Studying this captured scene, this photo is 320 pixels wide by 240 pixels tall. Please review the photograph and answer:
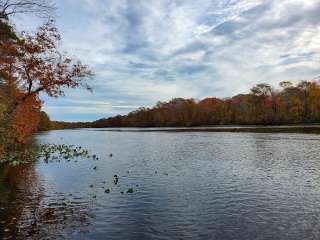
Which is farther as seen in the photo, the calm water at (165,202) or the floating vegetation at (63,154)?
the floating vegetation at (63,154)

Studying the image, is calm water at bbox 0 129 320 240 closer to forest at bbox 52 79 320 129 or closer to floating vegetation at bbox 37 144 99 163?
floating vegetation at bbox 37 144 99 163

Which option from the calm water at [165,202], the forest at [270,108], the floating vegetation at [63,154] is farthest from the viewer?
the forest at [270,108]

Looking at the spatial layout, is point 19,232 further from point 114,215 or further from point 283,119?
A: point 283,119

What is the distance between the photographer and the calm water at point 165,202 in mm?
12203

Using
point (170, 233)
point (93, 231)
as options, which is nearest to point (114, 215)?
point (93, 231)

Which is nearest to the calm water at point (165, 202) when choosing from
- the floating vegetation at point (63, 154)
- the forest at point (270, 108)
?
the floating vegetation at point (63, 154)

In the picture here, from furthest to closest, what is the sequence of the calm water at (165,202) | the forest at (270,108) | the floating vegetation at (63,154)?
1. the forest at (270,108)
2. the floating vegetation at (63,154)
3. the calm water at (165,202)

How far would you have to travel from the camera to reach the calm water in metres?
12.2

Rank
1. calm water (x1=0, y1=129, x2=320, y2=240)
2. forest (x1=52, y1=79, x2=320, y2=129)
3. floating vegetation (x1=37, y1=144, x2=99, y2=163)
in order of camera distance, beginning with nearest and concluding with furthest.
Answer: calm water (x1=0, y1=129, x2=320, y2=240) → floating vegetation (x1=37, y1=144, x2=99, y2=163) → forest (x1=52, y1=79, x2=320, y2=129)

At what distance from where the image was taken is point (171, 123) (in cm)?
19862

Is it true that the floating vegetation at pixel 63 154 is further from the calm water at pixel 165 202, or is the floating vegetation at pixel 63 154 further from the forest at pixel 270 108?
the forest at pixel 270 108

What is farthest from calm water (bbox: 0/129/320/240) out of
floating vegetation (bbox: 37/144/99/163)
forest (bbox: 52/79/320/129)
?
forest (bbox: 52/79/320/129)

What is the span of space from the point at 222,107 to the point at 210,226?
162968 mm

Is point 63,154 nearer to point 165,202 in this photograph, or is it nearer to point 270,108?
point 165,202
